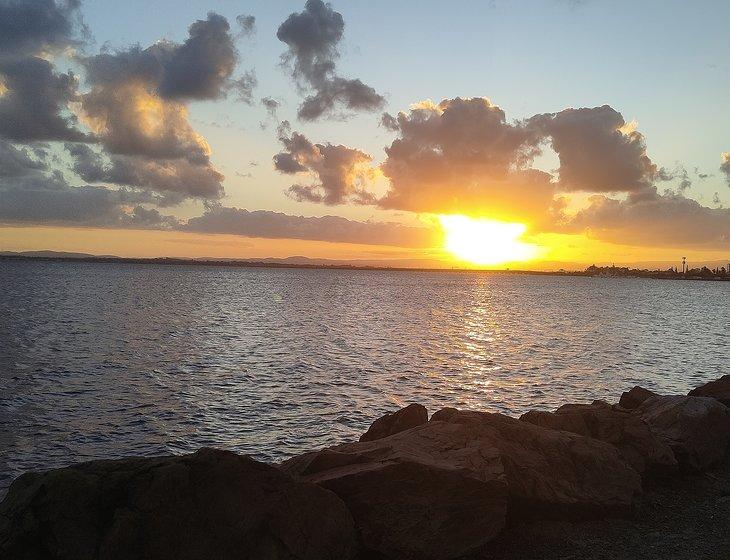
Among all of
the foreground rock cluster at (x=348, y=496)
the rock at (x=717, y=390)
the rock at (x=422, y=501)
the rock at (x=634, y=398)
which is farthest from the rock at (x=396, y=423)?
the rock at (x=717, y=390)

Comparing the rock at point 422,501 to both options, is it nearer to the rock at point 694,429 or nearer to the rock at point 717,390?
the rock at point 694,429

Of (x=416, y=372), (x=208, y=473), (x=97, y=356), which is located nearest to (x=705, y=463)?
(x=208, y=473)

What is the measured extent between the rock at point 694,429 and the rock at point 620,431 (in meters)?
0.68

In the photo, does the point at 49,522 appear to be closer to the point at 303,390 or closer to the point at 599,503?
the point at 599,503

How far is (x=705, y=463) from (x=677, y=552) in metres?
6.40

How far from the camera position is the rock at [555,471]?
45.0 ft

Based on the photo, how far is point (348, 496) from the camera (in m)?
12.1

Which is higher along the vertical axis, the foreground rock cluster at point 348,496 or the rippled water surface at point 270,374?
the foreground rock cluster at point 348,496

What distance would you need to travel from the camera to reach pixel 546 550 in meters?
12.5

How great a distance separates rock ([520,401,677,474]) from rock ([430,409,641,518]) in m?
1.47

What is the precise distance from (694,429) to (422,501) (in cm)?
1134

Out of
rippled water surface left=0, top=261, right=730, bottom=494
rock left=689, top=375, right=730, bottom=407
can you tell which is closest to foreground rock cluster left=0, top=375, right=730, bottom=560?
rock left=689, top=375, right=730, bottom=407

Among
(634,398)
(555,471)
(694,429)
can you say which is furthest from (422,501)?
(634,398)

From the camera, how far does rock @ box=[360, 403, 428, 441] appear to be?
59.4 ft
